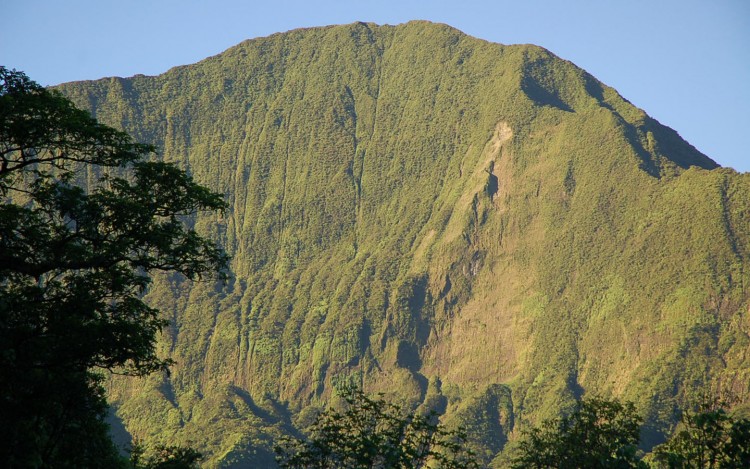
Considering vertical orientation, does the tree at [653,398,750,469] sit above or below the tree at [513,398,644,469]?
above

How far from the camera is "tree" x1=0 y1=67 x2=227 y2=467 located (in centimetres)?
3616

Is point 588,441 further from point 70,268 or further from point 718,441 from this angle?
point 70,268

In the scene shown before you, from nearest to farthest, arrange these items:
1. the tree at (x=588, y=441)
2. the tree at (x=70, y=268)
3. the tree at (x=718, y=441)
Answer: the tree at (x=70, y=268) → the tree at (x=718, y=441) → the tree at (x=588, y=441)

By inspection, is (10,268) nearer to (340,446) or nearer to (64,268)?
(64,268)

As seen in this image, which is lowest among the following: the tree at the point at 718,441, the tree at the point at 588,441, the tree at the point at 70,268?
the tree at the point at 588,441

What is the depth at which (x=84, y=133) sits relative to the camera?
39094 mm

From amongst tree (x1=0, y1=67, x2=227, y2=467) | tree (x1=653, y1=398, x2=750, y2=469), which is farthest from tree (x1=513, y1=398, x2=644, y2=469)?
tree (x1=0, y1=67, x2=227, y2=467)

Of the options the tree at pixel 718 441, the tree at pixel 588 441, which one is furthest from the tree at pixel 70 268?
the tree at pixel 588 441

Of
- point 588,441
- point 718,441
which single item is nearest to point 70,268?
point 718,441

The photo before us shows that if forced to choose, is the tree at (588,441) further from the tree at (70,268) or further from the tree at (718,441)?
the tree at (70,268)

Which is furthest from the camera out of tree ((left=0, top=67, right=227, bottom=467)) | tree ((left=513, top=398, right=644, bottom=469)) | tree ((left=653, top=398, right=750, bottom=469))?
tree ((left=513, top=398, right=644, bottom=469))

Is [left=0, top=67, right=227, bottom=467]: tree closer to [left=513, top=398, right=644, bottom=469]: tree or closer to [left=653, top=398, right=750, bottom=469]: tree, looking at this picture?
[left=653, top=398, right=750, bottom=469]: tree

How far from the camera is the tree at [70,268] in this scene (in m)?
36.2

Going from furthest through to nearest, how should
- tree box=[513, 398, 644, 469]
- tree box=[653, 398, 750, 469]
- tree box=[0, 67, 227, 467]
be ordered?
tree box=[513, 398, 644, 469] < tree box=[653, 398, 750, 469] < tree box=[0, 67, 227, 467]
